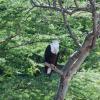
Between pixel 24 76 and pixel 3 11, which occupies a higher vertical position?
pixel 3 11

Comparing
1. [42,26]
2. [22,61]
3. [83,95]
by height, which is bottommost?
[83,95]

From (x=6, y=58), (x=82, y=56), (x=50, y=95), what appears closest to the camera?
(x=82, y=56)

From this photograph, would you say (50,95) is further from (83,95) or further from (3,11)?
(3,11)

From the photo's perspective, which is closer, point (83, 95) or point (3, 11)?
point (83, 95)

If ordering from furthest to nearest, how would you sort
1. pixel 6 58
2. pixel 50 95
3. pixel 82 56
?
pixel 6 58 < pixel 50 95 < pixel 82 56

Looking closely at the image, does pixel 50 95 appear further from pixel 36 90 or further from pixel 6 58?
pixel 6 58

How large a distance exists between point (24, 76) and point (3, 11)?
3.49ft

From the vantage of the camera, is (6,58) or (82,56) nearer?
(82,56)

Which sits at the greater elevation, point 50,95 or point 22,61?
point 22,61

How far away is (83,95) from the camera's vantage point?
5.93 meters

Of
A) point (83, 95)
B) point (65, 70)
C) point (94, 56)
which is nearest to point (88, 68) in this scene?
point (94, 56)

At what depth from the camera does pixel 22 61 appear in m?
6.25

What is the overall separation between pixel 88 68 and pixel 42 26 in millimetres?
961

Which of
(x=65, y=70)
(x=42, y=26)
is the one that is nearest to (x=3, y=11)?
(x=42, y=26)
